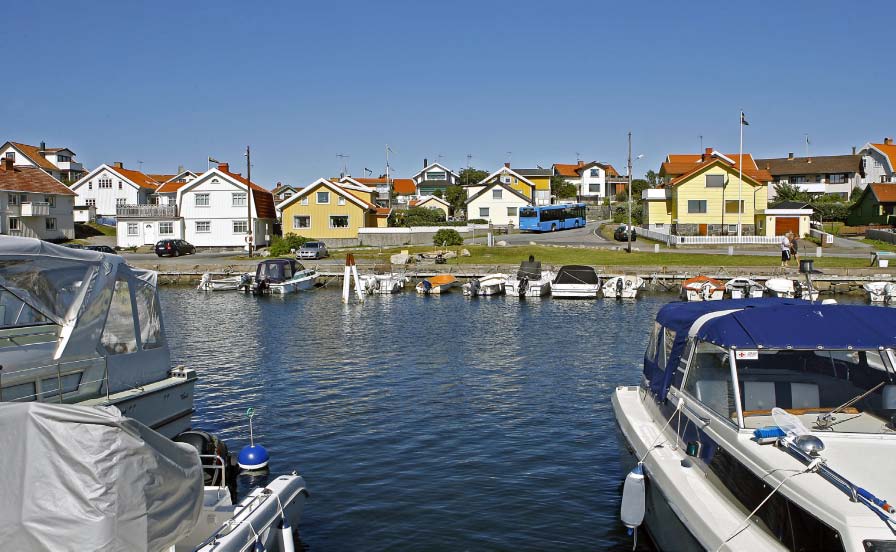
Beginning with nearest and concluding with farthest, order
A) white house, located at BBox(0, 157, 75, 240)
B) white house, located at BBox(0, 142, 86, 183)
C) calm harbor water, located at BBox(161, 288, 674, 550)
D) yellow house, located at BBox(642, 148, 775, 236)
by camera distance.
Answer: calm harbor water, located at BBox(161, 288, 674, 550) → yellow house, located at BBox(642, 148, 775, 236) → white house, located at BBox(0, 157, 75, 240) → white house, located at BBox(0, 142, 86, 183)

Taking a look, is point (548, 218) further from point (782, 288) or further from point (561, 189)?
point (561, 189)

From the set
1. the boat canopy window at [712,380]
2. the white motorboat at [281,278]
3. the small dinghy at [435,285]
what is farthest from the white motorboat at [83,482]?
the white motorboat at [281,278]

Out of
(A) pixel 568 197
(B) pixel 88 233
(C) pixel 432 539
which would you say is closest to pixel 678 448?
(C) pixel 432 539

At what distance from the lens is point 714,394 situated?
11898 millimetres

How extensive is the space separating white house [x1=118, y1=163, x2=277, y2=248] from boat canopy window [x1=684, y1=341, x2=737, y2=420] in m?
75.4

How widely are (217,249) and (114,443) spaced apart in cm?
8044

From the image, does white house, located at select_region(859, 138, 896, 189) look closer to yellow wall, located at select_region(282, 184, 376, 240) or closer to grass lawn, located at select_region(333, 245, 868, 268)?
grass lawn, located at select_region(333, 245, 868, 268)

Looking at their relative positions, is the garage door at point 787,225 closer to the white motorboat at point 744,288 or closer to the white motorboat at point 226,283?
the white motorboat at point 744,288

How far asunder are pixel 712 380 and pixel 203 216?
260 ft

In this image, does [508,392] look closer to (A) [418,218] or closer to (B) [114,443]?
(B) [114,443]

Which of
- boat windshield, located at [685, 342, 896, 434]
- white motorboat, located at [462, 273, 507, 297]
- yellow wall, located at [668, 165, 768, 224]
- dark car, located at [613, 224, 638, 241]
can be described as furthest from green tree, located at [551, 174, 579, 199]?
boat windshield, located at [685, 342, 896, 434]

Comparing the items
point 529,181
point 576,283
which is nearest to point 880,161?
point 529,181

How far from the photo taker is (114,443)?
307 inches

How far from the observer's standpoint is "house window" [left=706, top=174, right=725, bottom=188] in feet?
255
